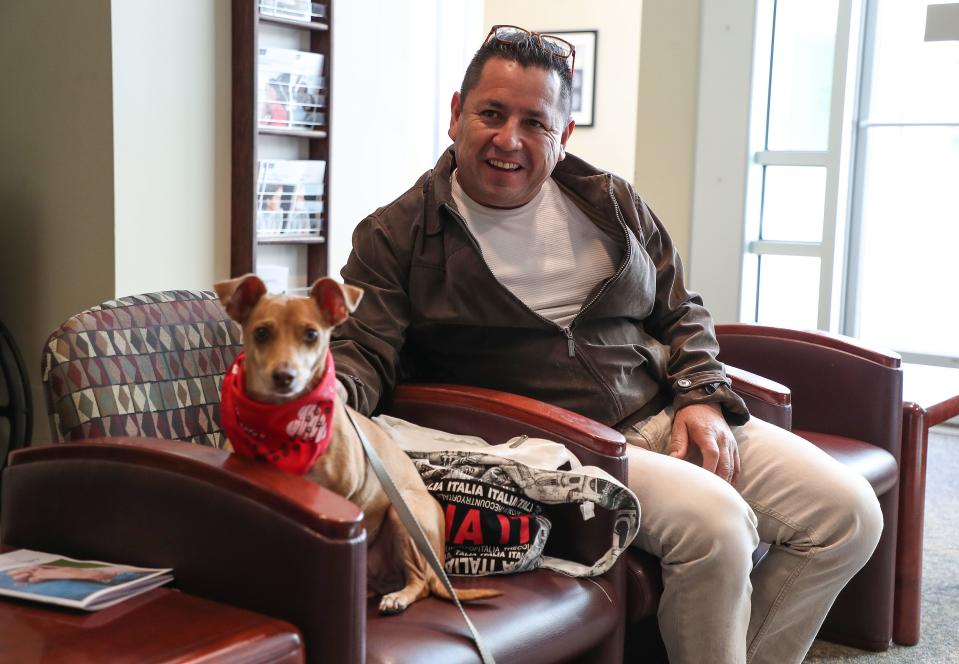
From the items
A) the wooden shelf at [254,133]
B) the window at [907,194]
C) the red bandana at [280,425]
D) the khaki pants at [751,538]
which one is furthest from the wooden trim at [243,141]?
the window at [907,194]

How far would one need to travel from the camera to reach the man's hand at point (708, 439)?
2010mm

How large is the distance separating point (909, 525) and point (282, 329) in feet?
5.88

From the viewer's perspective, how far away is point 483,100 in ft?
6.63

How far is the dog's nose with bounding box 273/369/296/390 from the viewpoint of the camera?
135 centimetres

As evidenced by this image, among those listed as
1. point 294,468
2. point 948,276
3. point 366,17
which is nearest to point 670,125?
point 366,17

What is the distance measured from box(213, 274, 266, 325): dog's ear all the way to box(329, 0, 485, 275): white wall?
266cm

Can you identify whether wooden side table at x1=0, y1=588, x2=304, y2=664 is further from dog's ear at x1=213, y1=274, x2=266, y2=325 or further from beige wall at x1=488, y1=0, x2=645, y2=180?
beige wall at x1=488, y1=0, x2=645, y2=180

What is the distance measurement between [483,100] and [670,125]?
7.63 feet

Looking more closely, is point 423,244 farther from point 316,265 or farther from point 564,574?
point 316,265

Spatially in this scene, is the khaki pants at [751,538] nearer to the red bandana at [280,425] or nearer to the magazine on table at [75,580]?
the red bandana at [280,425]

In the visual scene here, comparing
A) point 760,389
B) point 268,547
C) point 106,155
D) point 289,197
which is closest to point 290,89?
point 289,197

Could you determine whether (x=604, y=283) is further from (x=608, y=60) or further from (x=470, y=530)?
(x=608, y=60)

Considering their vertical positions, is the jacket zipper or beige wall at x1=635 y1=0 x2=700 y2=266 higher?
beige wall at x1=635 y1=0 x2=700 y2=266

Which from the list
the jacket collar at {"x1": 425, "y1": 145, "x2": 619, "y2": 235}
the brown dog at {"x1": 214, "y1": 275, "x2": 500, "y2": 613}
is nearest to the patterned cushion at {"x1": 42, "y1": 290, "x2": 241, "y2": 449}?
the brown dog at {"x1": 214, "y1": 275, "x2": 500, "y2": 613}
